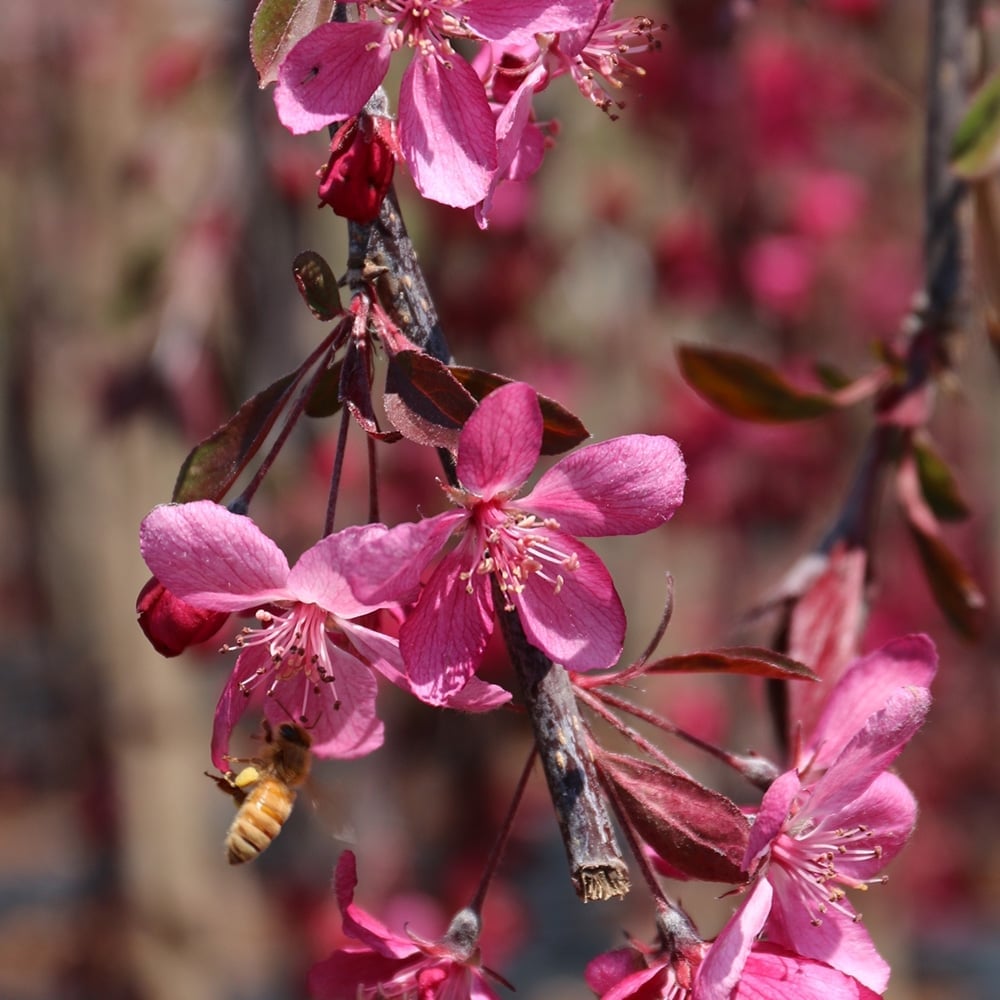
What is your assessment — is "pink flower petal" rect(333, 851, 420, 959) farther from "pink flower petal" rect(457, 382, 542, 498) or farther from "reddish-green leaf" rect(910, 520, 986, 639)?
"reddish-green leaf" rect(910, 520, 986, 639)

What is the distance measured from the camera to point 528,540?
0.87m

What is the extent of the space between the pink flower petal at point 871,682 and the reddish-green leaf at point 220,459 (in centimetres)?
48

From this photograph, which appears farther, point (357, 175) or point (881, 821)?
point (881, 821)

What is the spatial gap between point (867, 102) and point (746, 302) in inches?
32.6

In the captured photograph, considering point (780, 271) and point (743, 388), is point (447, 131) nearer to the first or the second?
point (743, 388)

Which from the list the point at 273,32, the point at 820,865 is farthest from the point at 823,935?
the point at 273,32

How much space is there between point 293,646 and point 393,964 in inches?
9.3

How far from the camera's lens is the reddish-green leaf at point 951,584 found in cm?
132

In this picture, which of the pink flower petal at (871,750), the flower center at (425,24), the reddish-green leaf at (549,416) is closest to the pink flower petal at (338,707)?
the reddish-green leaf at (549,416)

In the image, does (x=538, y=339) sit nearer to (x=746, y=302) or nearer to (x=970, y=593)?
(x=746, y=302)

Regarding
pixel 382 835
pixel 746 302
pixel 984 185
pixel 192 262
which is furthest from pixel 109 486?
pixel 984 185

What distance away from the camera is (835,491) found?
477 centimetres

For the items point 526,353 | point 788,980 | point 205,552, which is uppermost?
point 205,552

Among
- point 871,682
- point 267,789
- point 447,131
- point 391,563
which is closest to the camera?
point 391,563
